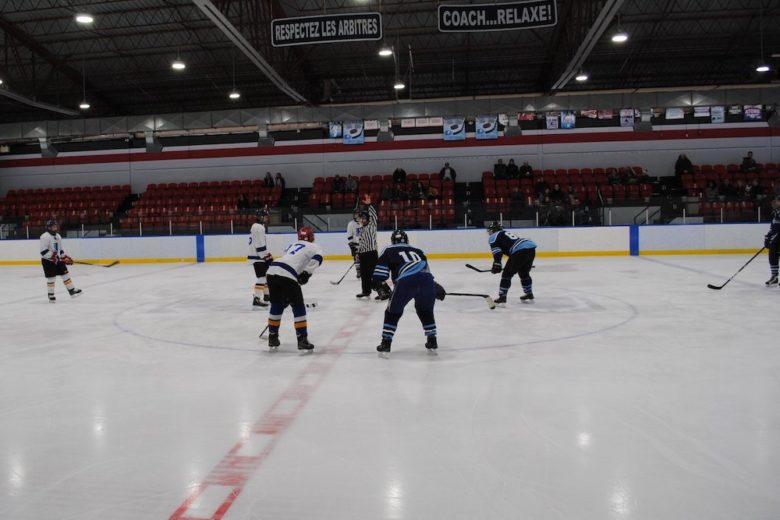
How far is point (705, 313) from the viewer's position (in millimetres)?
7051

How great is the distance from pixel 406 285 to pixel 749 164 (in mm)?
19781

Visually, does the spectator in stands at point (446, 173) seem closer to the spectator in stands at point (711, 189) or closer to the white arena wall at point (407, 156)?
the white arena wall at point (407, 156)

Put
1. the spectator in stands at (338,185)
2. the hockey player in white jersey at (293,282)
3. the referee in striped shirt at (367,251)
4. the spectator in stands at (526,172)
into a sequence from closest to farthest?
the hockey player in white jersey at (293,282)
the referee in striped shirt at (367,251)
the spectator in stands at (526,172)
the spectator in stands at (338,185)

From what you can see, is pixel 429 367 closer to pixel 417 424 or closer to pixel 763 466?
pixel 417 424

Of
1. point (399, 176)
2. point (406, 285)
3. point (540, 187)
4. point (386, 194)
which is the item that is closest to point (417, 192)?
point (386, 194)

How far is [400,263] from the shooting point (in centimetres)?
520

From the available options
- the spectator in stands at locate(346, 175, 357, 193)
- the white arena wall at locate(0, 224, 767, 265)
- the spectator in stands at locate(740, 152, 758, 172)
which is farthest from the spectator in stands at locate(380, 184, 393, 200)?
the spectator in stands at locate(740, 152, 758, 172)

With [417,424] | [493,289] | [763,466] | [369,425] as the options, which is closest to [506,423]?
[417,424]

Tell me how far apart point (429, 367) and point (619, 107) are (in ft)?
61.4

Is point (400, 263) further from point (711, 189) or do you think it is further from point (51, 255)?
point (711, 189)

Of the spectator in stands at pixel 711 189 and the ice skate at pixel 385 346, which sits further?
the spectator in stands at pixel 711 189

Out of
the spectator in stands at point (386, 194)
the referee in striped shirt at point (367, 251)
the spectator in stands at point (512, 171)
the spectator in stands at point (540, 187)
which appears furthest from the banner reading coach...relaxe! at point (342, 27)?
the spectator in stands at point (512, 171)

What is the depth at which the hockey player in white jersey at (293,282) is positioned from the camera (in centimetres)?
538

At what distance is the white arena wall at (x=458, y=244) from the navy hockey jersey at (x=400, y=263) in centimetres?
1116
